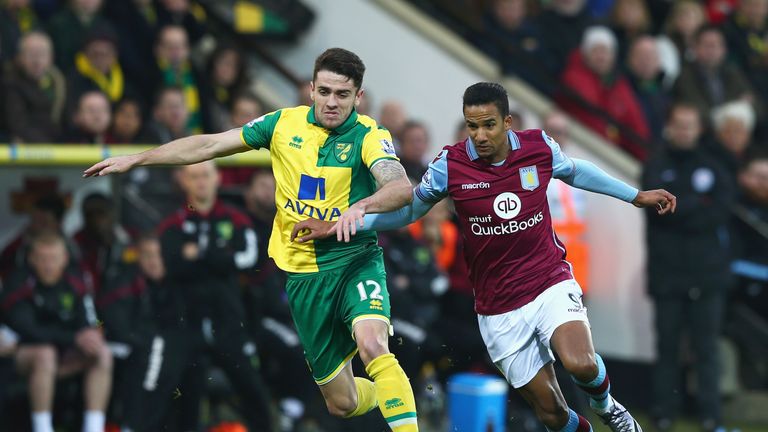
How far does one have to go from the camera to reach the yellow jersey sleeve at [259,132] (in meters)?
8.34

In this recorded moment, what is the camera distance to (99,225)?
11.6m

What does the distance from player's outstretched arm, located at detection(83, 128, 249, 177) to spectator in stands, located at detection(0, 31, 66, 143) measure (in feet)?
11.5

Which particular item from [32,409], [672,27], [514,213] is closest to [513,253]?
[514,213]

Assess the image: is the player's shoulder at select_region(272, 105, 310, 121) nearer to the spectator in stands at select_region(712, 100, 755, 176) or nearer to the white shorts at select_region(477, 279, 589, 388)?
the white shorts at select_region(477, 279, 589, 388)

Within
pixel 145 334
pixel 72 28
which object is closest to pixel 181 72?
pixel 72 28

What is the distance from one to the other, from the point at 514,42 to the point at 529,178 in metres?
6.39

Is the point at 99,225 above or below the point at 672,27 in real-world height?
below

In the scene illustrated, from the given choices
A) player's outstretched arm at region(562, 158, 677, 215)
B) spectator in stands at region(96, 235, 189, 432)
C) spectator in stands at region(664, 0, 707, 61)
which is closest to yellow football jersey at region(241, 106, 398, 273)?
player's outstretched arm at region(562, 158, 677, 215)

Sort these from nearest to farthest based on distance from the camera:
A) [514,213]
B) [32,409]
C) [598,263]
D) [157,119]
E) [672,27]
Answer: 1. [514,213]
2. [32,409]
3. [157,119]
4. [598,263]
5. [672,27]

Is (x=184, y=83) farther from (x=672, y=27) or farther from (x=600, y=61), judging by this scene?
(x=672, y=27)

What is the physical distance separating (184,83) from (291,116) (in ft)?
14.3

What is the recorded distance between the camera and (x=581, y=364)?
8.05 metres

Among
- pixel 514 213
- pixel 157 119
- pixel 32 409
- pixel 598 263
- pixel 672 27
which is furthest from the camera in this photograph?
pixel 672 27

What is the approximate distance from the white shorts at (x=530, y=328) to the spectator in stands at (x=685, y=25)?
297 inches
